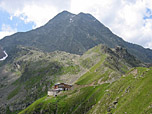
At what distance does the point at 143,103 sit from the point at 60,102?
83210mm

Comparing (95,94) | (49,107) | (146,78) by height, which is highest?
(146,78)

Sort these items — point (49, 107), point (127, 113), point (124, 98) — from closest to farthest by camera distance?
point (127, 113)
point (124, 98)
point (49, 107)

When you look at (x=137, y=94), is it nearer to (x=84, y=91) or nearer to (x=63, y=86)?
(x=84, y=91)

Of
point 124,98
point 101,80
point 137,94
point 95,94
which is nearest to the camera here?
point 137,94

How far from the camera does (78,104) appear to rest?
125m

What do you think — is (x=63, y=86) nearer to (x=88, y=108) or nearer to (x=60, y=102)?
(x=60, y=102)

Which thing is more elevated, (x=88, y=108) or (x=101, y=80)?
(x=101, y=80)

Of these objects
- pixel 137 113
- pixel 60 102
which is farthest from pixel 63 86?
pixel 137 113

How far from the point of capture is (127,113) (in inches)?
2397

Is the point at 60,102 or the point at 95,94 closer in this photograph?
the point at 95,94

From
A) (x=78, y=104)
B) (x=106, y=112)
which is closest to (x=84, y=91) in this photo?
(x=78, y=104)

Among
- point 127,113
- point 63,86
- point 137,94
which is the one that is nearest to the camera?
point 127,113

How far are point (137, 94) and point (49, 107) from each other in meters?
82.1

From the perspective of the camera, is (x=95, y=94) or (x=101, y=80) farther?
(x=101, y=80)
